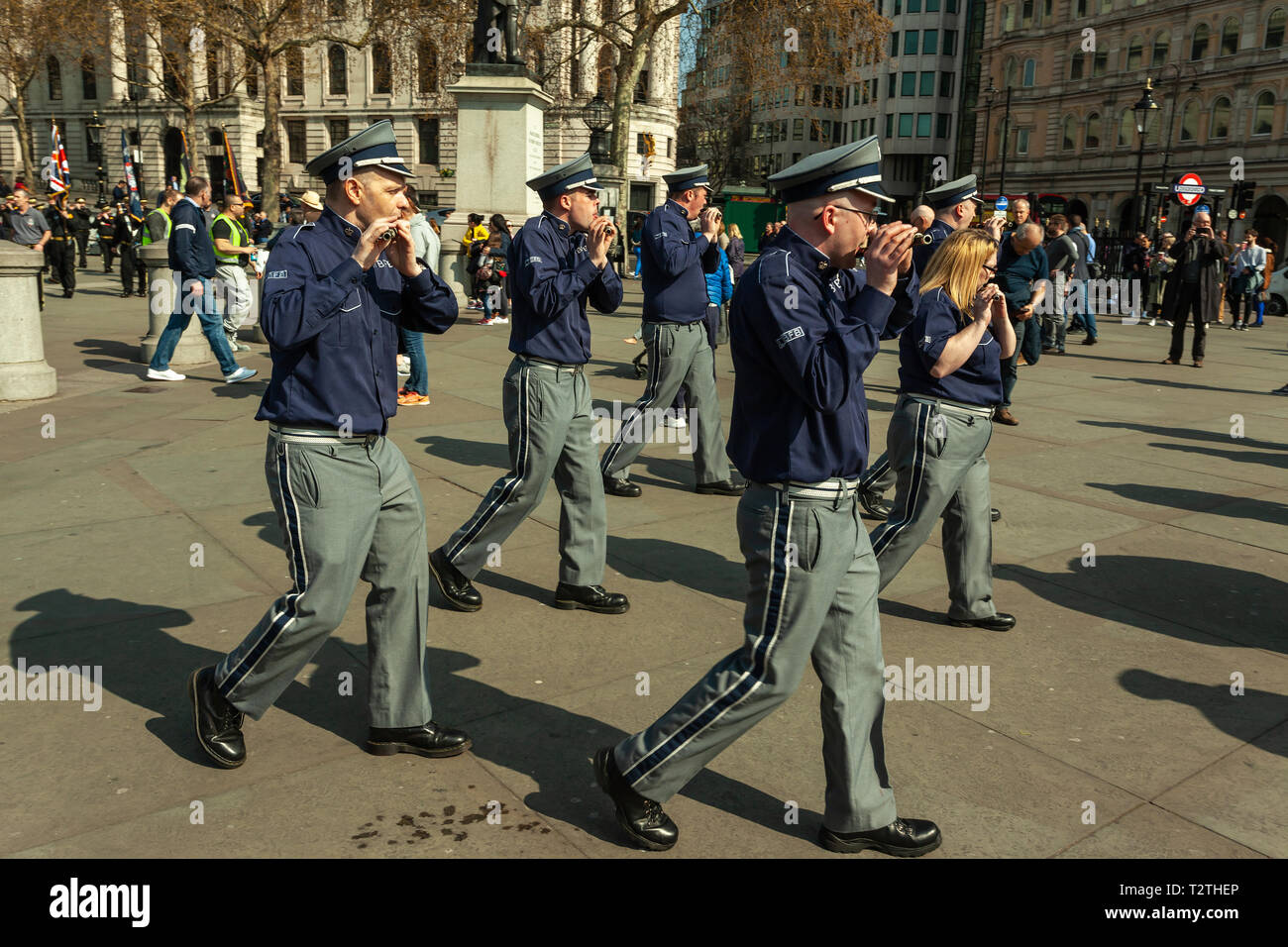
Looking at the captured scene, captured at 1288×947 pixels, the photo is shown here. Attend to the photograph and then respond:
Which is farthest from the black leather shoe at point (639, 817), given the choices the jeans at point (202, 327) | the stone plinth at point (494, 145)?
the stone plinth at point (494, 145)

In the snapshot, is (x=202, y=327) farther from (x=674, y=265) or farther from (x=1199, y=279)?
(x=1199, y=279)

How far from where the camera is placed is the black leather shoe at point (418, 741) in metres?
3.59

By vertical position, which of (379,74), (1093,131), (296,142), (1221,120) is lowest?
(296,142)

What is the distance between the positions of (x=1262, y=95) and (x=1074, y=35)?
1315 centimetres

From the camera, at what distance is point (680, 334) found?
23.1 ft

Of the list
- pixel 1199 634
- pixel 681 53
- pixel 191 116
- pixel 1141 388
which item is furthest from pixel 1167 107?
pixel 1199 634

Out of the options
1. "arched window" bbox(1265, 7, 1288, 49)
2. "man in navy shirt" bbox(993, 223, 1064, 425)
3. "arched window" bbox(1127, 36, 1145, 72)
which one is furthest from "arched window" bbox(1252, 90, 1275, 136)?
"man in navy shirt" bbox(993, 223, 1064, 425)

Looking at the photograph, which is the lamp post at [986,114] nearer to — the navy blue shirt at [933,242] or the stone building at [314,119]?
the stone building at [314,119]

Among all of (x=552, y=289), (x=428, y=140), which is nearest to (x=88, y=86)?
(x=428, y=140)

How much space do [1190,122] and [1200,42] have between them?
3.97 metres

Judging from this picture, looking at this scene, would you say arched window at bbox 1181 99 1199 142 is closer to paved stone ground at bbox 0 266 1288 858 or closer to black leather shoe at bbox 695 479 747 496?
paved stone ground at bbox 0 266 1288 858

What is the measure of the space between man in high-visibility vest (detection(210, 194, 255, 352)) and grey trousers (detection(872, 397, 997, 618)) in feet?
30.1

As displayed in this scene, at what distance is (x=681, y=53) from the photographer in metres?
29.5
